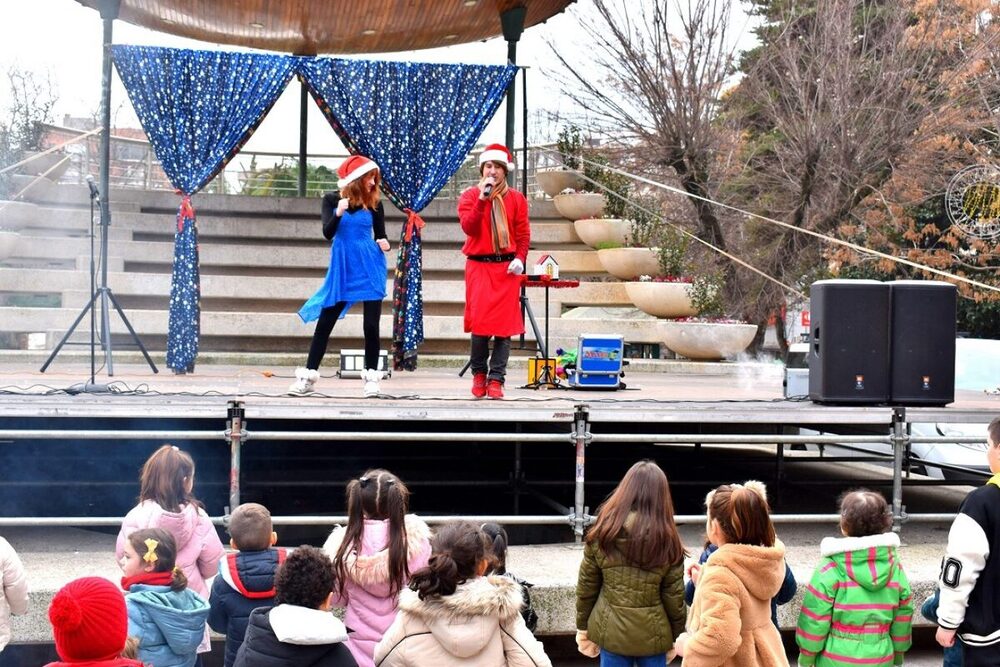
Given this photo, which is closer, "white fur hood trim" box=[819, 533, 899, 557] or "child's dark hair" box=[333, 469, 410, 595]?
"child's dark hair" box=[333, 469, 410, 595]

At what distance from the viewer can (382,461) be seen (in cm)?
980

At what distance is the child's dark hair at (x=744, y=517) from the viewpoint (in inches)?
165

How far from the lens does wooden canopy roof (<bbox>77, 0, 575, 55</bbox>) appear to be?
12719 mm

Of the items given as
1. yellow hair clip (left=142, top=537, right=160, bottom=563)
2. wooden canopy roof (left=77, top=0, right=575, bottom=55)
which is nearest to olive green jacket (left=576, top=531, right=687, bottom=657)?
yellow hair clip (left=142, top=537, right=160, bottom=563)

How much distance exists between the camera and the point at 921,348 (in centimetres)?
708

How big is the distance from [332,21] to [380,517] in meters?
10.1

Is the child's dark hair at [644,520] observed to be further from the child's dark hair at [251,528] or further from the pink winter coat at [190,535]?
the pink winter coat at [190,535]

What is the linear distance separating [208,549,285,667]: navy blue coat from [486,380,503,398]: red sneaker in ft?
10.4

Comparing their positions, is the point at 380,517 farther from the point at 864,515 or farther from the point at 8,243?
the point at 8,243

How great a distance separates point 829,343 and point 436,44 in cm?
891

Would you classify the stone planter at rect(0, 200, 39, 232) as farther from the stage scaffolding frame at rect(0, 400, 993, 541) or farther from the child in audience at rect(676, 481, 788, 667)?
the child in audience at rect(676, 481, 788, 667)

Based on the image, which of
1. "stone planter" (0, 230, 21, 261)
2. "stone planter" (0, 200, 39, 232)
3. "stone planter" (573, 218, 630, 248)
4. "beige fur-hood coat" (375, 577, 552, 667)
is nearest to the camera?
"beige fur-hood coat" (375, 577, 552, 667)

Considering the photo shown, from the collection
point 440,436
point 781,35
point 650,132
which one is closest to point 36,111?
point 650,132

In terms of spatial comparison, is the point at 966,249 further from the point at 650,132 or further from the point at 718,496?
the point at 718,496
